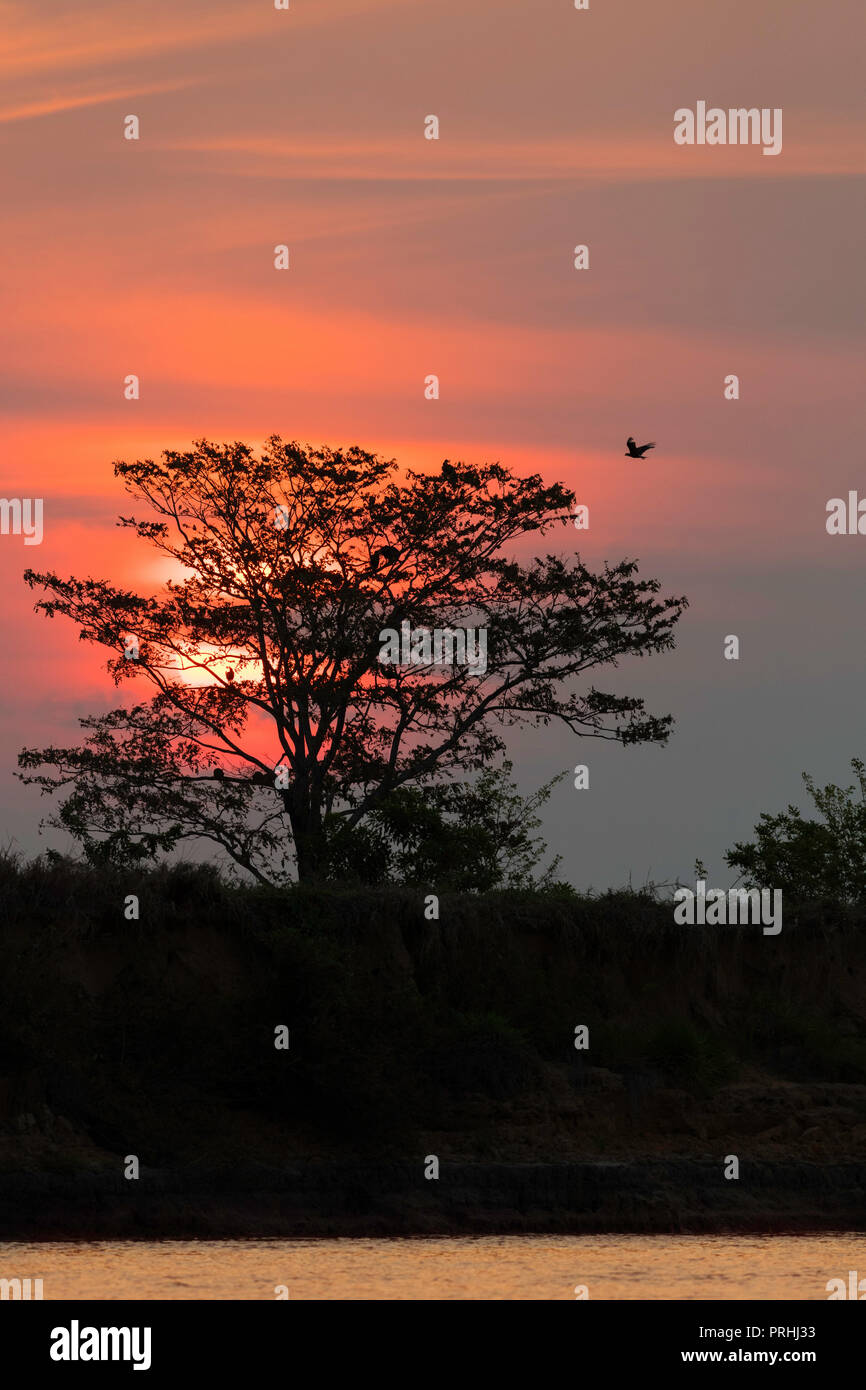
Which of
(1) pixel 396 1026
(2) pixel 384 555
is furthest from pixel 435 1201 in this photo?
(2) pixel 384 555

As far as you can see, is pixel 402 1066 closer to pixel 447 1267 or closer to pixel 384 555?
pixel 447 1267

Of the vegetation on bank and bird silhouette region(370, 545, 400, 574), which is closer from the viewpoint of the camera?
the vegetation on bank

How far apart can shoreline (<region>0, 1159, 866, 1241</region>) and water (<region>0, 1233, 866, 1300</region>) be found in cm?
61

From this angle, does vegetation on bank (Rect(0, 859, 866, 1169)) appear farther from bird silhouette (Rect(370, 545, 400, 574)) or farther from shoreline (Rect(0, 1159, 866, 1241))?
bird silhouette (Rect(370, 545, 400, 574))

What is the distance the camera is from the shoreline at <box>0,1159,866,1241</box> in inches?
893

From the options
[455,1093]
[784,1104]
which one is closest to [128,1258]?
[455,1093]

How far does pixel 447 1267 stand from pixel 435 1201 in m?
3.75

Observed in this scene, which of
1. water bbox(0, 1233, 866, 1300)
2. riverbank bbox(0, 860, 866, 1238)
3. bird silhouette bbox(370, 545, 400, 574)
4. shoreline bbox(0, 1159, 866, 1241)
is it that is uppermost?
bird silhouette bbox(370, 545, 400, 574)

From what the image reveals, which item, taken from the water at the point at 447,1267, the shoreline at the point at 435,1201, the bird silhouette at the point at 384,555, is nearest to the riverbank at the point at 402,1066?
the shoreline at the point at 435,1201

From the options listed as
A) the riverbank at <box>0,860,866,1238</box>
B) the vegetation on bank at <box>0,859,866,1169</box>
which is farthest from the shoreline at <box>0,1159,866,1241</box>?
the vegetation on bank at <box>0,859,866,1169</box>

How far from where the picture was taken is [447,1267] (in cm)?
2016

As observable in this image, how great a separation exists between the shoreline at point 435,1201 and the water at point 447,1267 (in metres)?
0.61

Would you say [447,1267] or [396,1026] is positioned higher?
[396,1026]
